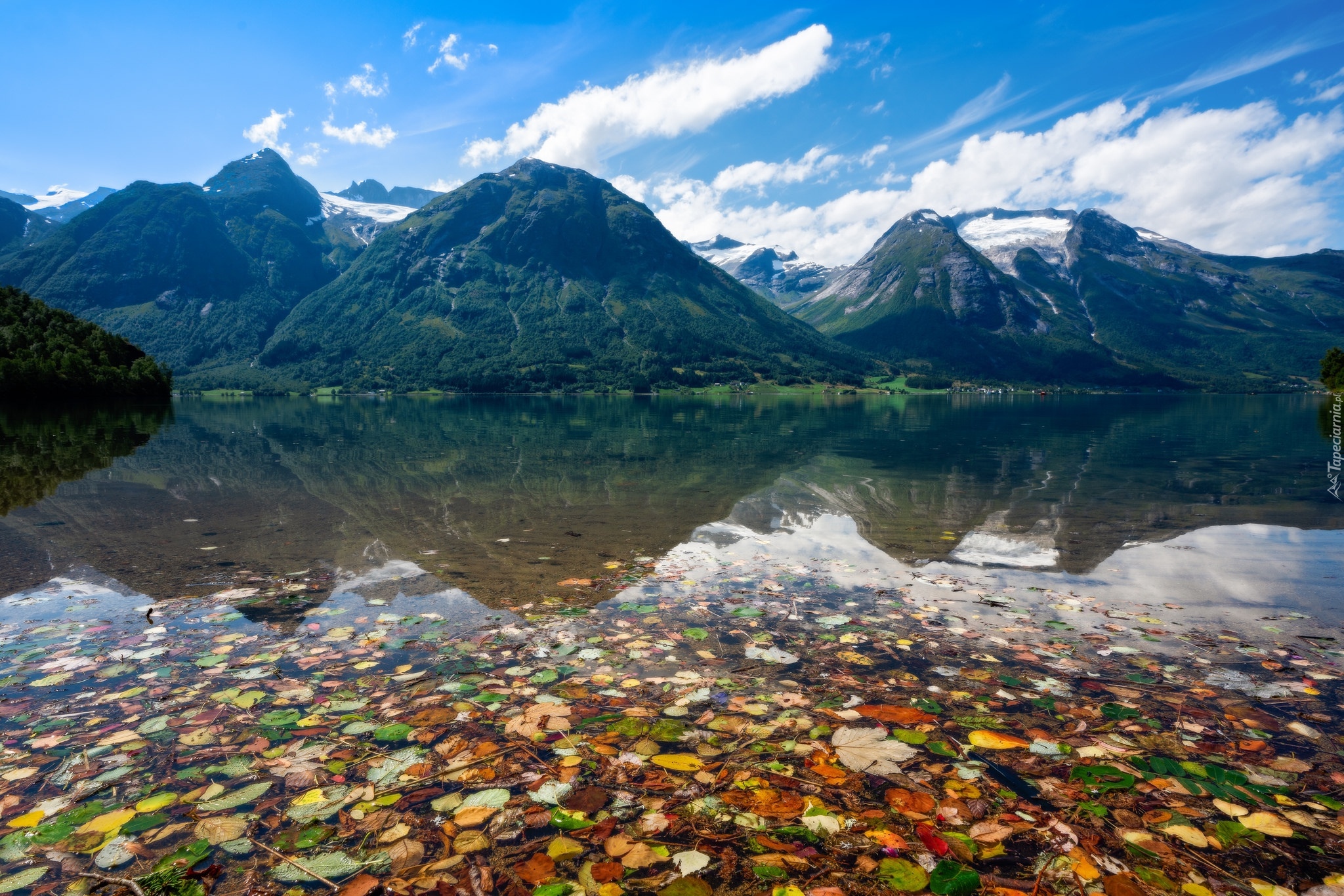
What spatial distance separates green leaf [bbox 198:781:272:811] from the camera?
5016 millimetres

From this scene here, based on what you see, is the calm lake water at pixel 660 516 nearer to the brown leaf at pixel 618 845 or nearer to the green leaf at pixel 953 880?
the brown leaf at pixel 618 845

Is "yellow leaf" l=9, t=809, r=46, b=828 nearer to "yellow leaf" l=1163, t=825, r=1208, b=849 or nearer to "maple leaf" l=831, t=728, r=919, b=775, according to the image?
"maple leaf" l=831, t=728, r=919, b=775

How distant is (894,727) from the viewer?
6.41 metres

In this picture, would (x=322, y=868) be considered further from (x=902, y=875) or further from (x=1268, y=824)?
(x=1268, y=824)

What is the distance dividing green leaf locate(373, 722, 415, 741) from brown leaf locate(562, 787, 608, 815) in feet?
6.74

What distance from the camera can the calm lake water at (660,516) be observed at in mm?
12258

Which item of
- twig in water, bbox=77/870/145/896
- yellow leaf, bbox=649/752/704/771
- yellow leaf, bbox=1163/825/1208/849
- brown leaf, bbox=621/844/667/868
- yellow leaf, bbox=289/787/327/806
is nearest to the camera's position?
twig in water, bbox=77/870/145/896

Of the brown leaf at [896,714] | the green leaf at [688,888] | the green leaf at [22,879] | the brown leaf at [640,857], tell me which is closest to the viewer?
the green leaf at [22,879]

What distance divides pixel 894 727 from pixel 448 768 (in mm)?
4545


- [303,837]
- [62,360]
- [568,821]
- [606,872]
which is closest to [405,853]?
[303,837]

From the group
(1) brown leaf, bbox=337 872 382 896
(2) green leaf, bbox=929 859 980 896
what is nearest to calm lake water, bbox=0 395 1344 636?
(1) brown leaf, bbox=337 872 382 896

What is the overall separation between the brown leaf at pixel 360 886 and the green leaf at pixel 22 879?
7.04 feet

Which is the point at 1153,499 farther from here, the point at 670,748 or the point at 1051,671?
the point at 670,748

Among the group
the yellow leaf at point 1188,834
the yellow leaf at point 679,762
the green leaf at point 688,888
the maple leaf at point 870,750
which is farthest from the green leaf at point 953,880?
the yellow leaf at point 679,762
